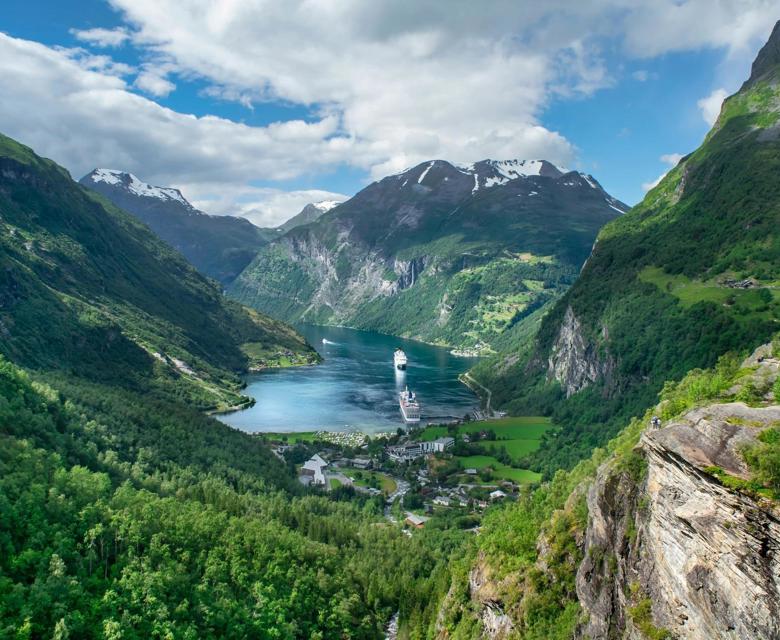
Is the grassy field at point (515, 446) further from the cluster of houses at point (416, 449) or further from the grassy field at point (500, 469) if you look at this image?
the cluster of houses at point (416, 449)

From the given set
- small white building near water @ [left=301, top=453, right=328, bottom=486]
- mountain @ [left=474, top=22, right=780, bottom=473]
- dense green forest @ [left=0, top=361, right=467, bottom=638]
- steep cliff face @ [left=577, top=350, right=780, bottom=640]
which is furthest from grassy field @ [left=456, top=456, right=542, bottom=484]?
steep cliff face @ [left=577, top=350, right=780, bottom=640]

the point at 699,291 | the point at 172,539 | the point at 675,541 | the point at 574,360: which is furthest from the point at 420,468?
the point at 675,541

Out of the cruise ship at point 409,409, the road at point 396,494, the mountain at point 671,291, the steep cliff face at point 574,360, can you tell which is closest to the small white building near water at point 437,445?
the road at point 396,494

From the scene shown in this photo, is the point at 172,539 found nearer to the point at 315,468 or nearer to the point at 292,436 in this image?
the point at 315,468

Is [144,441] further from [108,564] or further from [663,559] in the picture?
[663,559]

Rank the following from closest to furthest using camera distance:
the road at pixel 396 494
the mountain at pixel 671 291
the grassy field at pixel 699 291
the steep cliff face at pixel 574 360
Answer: the road at pixel 396 494 < the grassy field at pixel 699 291 < the mountain at pixel 671 291 < the steep cliff face at pixel 574 360
